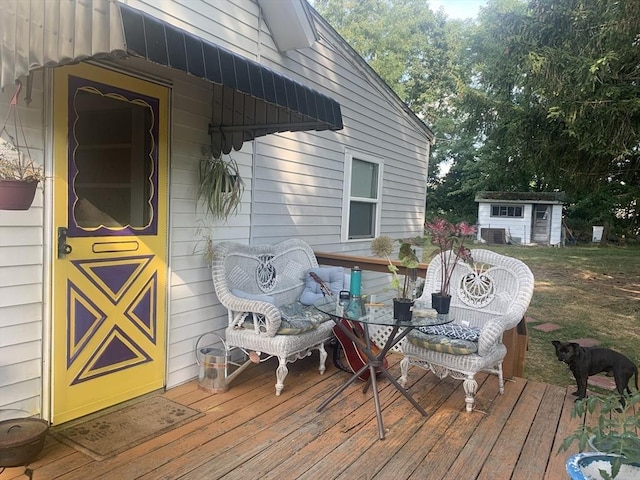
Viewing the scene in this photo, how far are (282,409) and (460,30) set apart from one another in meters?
23.8

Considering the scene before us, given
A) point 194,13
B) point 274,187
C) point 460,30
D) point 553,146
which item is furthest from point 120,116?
point 460,30

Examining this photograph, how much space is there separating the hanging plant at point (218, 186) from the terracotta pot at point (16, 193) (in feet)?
4.45

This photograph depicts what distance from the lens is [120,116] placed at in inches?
118

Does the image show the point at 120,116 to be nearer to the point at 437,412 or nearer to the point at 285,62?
the point at 285,62

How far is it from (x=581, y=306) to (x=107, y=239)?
26.2 ft

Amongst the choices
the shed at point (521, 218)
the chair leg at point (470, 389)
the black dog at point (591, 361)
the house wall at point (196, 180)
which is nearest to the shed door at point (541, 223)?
the shed at point (521, 218)

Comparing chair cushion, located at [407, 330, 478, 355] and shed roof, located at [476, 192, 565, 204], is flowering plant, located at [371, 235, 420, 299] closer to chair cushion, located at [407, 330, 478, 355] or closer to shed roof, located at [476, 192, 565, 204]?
chair cushion, located at [407, 330, 478, 355]

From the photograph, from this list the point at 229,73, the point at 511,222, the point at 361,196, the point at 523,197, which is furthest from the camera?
A: the point at 511,222

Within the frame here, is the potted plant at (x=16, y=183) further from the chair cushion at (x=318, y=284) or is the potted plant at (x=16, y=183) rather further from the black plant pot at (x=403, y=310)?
the chair cushion at (x=318, y=284)

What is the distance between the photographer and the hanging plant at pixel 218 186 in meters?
3.44

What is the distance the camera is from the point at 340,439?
2732 mm

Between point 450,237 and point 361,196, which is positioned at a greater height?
point 361,196

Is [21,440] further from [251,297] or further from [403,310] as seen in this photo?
[403,310]

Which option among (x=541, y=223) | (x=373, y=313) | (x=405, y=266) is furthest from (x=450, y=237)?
(x=541, y=223)
